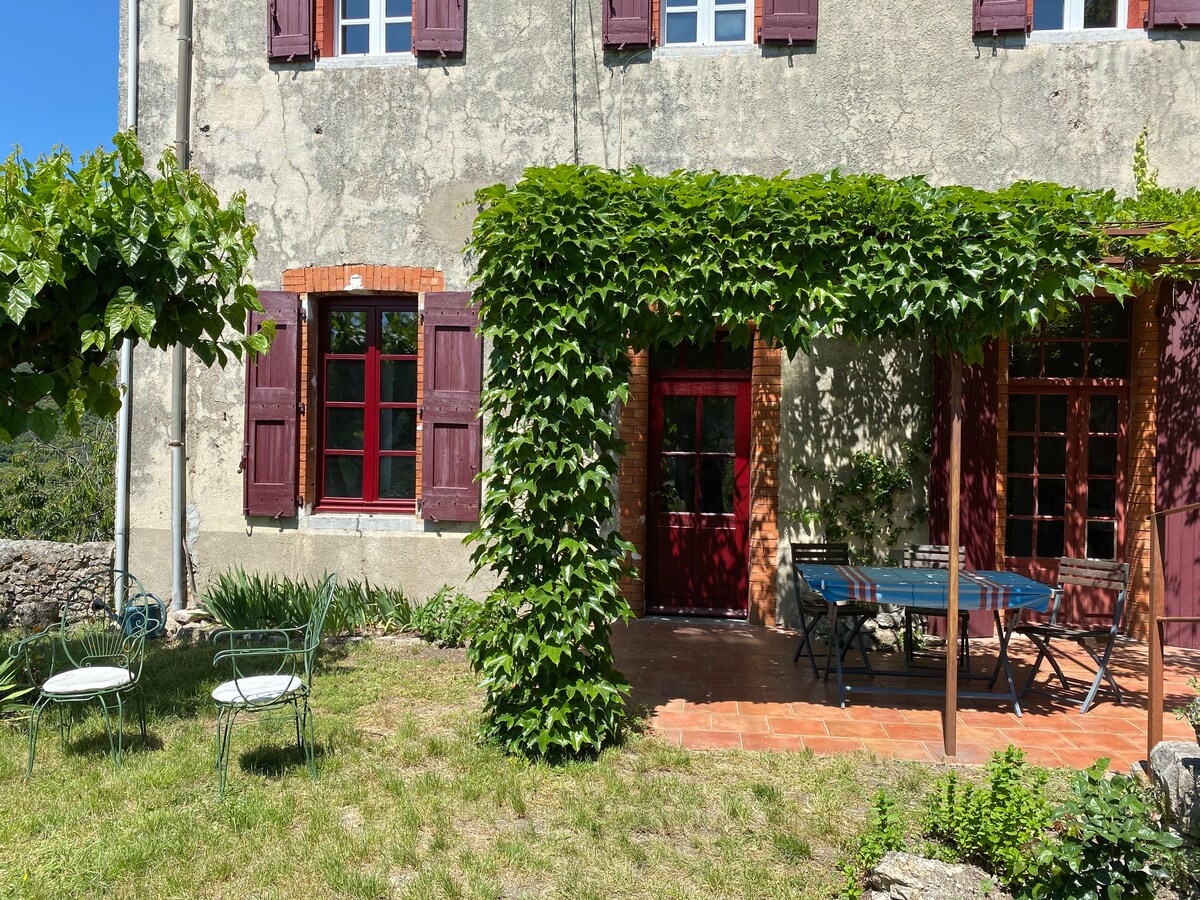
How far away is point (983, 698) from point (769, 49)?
17.2 ft

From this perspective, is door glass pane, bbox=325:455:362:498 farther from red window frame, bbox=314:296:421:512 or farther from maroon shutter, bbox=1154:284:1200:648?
maroon shutter, bbox=1154:284:1200:648

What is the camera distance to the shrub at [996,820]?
2.76 m

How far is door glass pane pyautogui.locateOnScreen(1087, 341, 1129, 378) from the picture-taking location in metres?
6.54

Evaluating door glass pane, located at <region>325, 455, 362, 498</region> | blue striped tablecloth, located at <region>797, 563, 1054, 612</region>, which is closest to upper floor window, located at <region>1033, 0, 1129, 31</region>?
blue striped tablecloth, located at <region>797, 563, 1054, 612</region>

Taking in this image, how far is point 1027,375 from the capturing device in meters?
6.65

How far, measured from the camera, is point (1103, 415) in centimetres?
658

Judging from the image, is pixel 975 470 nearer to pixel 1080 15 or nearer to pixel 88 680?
pixel 1080 15

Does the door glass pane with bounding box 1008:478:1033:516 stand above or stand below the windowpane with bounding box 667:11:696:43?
below

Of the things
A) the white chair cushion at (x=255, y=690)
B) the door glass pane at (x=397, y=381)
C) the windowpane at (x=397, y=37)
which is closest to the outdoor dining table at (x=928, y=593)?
the white chair cushion at (x=255, y=690)

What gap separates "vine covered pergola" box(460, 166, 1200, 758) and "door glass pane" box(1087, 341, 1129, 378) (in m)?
2.94

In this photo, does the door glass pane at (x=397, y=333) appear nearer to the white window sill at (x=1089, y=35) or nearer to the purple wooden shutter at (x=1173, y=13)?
the white window sill at (x=1089, y=35)

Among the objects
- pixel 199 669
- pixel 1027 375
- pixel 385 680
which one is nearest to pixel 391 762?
pixel 385 680

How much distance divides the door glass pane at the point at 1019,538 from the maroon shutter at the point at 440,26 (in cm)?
612

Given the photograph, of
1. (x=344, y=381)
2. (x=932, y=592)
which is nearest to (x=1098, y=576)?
(x=932, y=592)
